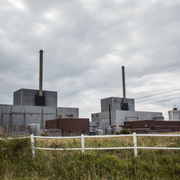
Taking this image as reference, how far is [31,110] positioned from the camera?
59625 mm

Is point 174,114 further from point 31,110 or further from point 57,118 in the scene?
point 31,110

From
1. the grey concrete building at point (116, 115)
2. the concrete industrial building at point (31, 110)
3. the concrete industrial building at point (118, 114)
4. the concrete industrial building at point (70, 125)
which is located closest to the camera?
the concrete industrial building at point (70, 125)

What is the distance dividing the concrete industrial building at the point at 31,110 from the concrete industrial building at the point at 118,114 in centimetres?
1200

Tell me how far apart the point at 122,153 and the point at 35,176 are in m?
4.27

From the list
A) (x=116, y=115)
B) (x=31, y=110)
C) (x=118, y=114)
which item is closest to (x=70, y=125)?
(x=31, y=110)

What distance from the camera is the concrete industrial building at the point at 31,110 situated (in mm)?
55062

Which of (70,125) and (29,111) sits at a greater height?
(29,111)

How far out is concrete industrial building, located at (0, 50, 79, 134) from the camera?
5506 cm

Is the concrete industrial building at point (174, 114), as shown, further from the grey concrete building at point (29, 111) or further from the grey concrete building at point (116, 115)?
the grey concrete building at point (29, 111)

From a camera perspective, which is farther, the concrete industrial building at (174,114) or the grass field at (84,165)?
the concrete industrial building at (174,114)

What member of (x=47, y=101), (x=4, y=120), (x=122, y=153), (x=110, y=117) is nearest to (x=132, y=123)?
(x=110, y=117)

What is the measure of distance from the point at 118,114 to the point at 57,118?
20.5 m

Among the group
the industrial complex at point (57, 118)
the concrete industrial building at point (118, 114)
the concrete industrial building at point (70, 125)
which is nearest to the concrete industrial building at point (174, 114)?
the industrial complex at point (57, 118)

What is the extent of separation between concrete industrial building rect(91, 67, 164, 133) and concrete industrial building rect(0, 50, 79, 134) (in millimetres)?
11998
